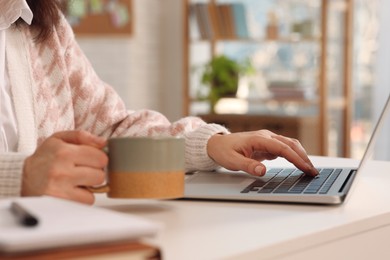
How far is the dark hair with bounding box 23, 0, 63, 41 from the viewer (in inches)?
A: 63.1

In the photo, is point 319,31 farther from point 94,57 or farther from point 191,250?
point 191,250

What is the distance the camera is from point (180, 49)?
580 cm

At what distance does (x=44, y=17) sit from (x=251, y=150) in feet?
1.85

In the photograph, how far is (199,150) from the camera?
1.38 meters

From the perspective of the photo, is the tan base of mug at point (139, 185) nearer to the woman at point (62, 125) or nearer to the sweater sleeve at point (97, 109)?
the woman at point (62, 125)

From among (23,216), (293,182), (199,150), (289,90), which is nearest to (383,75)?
(289,90)

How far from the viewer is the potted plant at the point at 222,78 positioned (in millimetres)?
5004

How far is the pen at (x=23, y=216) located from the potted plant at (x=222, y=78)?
428cm

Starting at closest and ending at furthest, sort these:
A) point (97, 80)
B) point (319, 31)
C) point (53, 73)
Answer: point (53, 73), point (97, 80), point (319, 31)

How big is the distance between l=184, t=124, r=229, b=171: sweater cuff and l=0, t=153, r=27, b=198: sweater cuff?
435 millimetres

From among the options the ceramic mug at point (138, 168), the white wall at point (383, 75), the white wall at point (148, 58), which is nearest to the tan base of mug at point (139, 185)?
the ceramic mug at point (138, 168)

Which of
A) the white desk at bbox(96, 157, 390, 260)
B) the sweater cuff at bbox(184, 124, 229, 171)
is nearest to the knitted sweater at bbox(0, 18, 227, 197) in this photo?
the sweater cuff at bbox(184, 124, 229, 171)

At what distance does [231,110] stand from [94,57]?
3.83ft

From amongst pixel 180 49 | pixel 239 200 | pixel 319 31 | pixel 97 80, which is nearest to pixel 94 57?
pixel 180 49
